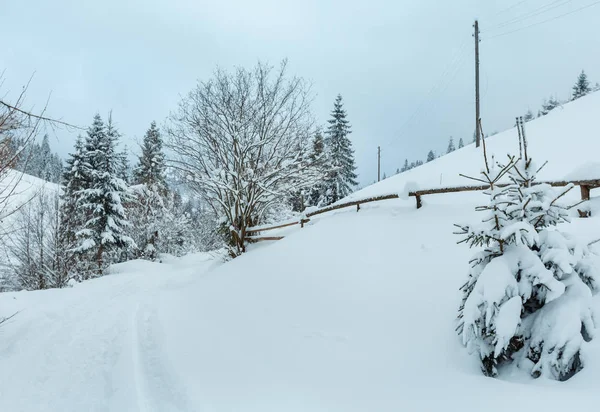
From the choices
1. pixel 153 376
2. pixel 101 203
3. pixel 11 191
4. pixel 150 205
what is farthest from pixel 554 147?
pixel 150 205

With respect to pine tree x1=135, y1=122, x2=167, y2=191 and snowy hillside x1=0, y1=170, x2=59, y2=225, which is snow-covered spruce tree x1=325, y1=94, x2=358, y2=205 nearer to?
pine tree x1=135, y1=122, x2=167, y2=191

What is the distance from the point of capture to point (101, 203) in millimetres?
19234

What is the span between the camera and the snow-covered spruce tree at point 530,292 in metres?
2.60

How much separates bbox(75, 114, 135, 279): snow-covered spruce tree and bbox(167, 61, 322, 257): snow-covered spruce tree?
9.52m

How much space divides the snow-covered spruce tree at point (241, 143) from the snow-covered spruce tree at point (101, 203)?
9523 millimetres

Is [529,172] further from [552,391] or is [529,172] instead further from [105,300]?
[105,300]

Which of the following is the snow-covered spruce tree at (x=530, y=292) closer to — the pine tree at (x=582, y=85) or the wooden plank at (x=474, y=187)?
the wooden plank at (x=474, y=187)

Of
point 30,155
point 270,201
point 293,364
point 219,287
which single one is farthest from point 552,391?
point 270,201

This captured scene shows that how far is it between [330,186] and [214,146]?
1614 centimetres

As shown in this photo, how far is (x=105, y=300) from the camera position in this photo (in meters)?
8.11

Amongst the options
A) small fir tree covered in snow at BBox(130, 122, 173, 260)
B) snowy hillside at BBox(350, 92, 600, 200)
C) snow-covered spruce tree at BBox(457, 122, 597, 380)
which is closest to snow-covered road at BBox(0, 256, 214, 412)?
snow-covered spruce tree at BBox(457, 122, 597, 380)

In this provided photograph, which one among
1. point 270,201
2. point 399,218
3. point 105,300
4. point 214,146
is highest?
point 214,146

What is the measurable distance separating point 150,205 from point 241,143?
668 inches

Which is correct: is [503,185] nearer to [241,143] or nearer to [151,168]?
[241,143]
